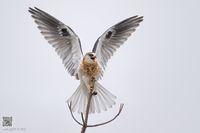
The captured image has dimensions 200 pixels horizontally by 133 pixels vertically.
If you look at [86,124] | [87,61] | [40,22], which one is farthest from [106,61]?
[86,124]

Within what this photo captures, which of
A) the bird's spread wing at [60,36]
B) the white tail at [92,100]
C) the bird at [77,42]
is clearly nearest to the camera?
the white tail at [92,100]

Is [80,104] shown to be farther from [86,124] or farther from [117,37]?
[86,124]

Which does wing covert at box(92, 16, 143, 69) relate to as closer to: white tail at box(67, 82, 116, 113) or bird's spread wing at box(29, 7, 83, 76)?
bird's spread wing at box(29, 7, 83, 76)

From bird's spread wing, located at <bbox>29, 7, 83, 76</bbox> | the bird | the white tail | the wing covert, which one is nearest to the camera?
the white tail

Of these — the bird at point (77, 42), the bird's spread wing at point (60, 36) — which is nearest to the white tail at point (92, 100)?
the bird at point (77, 42)

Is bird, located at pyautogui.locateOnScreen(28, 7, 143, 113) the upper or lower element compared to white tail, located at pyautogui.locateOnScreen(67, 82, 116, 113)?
upper

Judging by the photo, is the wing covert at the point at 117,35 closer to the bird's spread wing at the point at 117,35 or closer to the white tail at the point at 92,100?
the bird's spread wing at the point at 117,35

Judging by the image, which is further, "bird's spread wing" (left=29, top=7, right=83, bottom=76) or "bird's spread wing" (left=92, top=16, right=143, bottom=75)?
"bird's spread wing" (left=92, top=16, right=143, bottom=75)

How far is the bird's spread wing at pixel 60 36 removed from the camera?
5.19m

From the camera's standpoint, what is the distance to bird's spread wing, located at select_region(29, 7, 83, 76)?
17.0 ft

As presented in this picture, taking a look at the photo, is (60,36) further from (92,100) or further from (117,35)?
(92,100)

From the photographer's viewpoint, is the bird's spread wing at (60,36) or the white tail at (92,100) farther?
the bird's spread wing at (60,36)

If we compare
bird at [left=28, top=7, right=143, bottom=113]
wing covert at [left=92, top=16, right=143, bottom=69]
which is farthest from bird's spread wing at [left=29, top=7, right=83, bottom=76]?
wing covert at [left=92, top=16, right=143, bottom=69]

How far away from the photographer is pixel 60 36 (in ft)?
18.8
